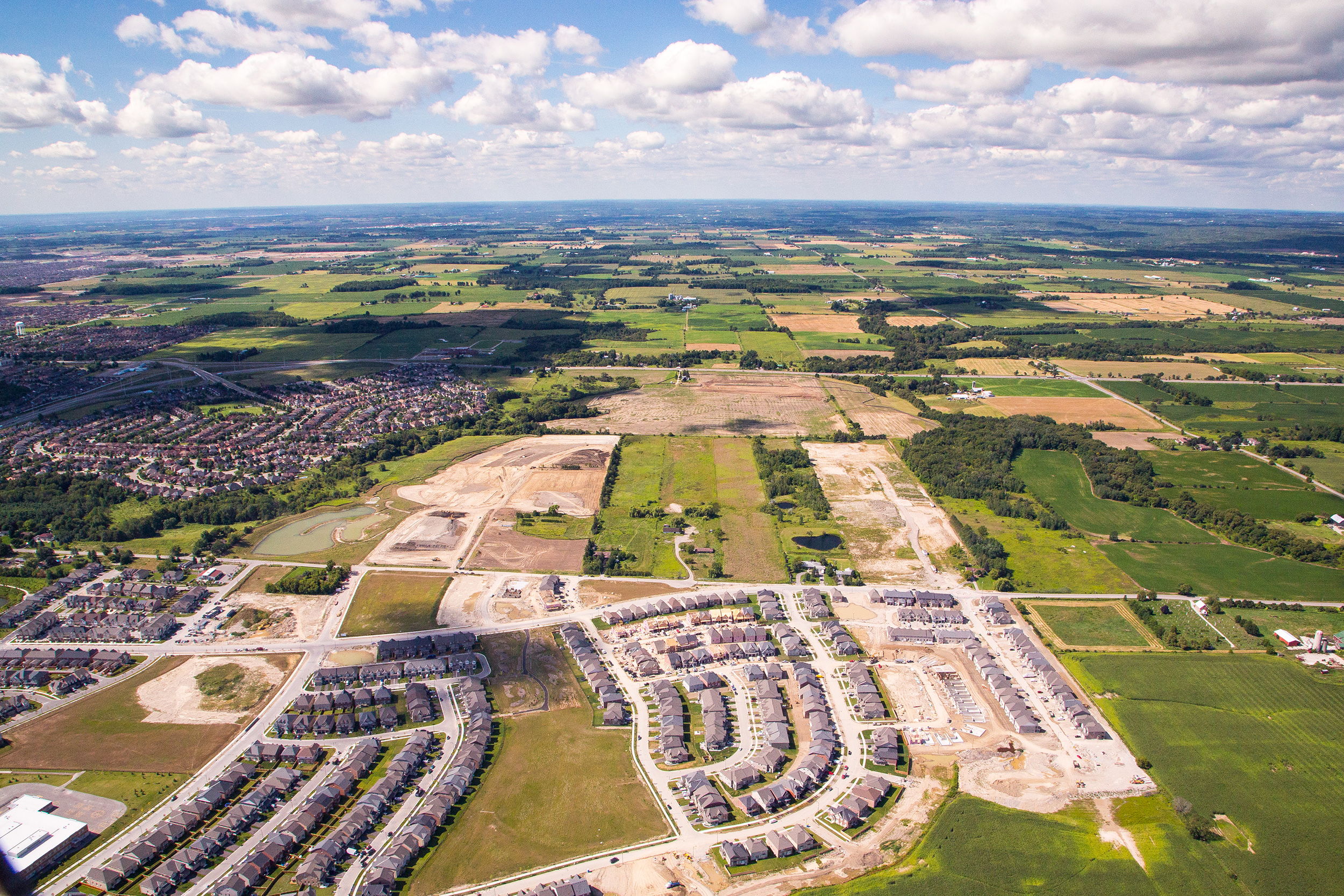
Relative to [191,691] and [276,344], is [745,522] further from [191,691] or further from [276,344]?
[276,344]

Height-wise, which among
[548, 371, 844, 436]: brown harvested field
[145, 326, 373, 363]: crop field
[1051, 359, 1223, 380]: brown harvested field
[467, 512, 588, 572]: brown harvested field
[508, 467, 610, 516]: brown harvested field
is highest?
[145, 326, 373, 363]: crop field

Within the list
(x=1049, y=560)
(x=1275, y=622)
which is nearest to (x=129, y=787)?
(x=1049, y=560)

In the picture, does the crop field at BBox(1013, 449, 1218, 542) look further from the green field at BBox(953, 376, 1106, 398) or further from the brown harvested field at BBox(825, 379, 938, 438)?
the green field at BBox(953, 376, 1106, 398)

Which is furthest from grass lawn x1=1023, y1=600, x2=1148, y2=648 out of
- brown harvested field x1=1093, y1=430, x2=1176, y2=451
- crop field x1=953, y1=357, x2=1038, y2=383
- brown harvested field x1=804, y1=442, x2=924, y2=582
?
crop field x1=953, y1=357, x2=1038, y2=383

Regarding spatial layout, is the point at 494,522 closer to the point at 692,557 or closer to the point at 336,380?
the point at 692,557

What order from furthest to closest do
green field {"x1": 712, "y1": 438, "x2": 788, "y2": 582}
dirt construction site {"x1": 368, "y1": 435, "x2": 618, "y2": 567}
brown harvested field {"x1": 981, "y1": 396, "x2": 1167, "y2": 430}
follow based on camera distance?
brown harvested field {"x1": 981, "y1": 396, "x2": 1167, "y2": 430}, dirt construction site {"x1": 368, "y1": 435, "x2": 618, "y2": 567}, green field {"x1": 712, "y1": 438, "x2": 788, "y2": 582}

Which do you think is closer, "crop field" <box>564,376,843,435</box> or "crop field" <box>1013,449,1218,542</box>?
"crop field" <box>1013,449,1218,542</box>

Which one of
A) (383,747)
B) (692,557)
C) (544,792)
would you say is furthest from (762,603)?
(383,747)
